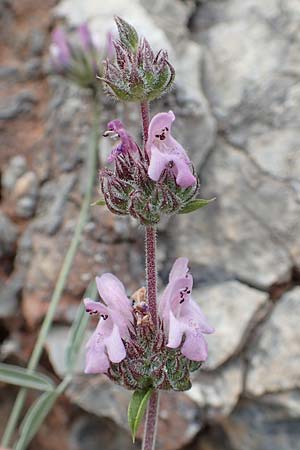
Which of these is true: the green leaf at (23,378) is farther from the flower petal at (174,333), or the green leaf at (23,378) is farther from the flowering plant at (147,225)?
the flower petal at (174,333)

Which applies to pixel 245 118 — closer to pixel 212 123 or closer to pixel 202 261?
pixel 212 123

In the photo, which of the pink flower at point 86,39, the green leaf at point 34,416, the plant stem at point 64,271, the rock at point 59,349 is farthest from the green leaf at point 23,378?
the pink flower at point 86,39

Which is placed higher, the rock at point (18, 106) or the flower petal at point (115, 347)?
the rock at point (18, 106)

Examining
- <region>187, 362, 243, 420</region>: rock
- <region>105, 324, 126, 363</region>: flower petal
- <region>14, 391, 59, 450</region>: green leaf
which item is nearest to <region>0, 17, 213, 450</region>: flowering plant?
<region>105, 324, 126, 363</region>: flower petal

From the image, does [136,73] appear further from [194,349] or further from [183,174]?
[194,349]

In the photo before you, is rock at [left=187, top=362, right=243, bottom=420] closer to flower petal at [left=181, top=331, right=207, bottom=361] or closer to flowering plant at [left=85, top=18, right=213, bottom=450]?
flowering plant at [left=85, top=18, right=213, bottom=450]

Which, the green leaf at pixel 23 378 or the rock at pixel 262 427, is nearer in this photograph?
the green leaf at pixel 23 378

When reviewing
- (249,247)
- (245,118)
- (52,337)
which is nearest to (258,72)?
(245,118)
